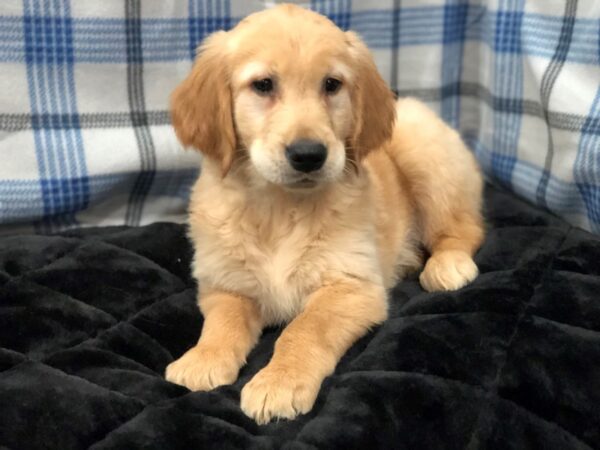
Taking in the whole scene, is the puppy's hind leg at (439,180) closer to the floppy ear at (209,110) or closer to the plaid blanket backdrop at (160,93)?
the plaid blanket backdrop at (160,93)

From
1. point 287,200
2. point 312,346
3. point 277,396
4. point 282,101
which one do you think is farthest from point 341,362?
point 282,101

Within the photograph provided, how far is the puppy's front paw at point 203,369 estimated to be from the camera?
155 cm

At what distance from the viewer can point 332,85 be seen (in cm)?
184

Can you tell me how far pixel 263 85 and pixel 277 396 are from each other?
842 millimetres

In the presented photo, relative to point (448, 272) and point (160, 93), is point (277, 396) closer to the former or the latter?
point (448, 272)

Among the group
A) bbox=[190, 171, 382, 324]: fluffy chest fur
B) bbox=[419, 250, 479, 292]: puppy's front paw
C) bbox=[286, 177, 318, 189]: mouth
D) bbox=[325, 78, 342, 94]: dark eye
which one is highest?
bbox=[325, 78, 342, 94]: dark eye

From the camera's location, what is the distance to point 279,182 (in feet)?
5.55

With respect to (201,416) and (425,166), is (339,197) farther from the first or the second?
(201,416)

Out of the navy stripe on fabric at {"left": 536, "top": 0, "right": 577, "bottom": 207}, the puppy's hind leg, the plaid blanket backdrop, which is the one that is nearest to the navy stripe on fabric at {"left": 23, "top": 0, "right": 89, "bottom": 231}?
the plaid blanket backdrop

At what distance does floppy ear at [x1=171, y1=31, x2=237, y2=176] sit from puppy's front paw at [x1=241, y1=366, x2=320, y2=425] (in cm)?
64

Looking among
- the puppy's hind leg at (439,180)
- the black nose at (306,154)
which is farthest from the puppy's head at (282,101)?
the puppy's hind leg at (439,180)

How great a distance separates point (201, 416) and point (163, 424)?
0.27 ft

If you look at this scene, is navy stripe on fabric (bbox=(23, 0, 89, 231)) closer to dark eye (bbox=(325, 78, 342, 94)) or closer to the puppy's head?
the puppy's head

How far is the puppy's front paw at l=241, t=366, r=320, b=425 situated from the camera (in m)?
1.43
